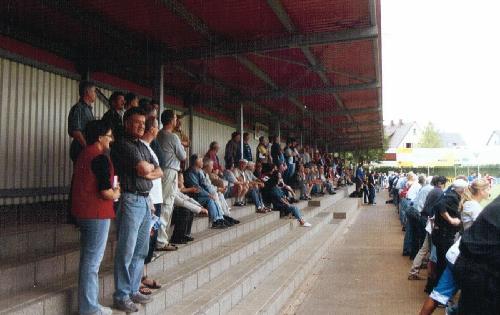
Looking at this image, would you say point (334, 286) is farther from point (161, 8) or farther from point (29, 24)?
point (29, 24)

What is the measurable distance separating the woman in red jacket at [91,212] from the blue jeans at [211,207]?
4.08 metres

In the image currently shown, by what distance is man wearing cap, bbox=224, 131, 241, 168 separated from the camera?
421 inches

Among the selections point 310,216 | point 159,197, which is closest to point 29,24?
point 159,197

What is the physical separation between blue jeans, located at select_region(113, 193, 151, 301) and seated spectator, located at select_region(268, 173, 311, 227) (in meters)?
7.78

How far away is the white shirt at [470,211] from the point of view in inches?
228

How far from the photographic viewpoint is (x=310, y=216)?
13.3m

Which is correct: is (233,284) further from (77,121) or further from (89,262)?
(77,121)

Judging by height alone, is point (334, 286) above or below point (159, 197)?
below

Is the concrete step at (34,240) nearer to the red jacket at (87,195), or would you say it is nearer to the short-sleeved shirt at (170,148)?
the red jacket at (87,195)

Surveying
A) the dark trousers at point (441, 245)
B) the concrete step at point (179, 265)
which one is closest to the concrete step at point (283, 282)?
the concrete step at point (179, 265)

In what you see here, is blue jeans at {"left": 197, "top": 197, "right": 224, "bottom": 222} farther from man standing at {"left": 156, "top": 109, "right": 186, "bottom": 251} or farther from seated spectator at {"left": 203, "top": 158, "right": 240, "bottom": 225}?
man standing at {"left": 156, "top": 109, "right": 186, "bottom": 251}

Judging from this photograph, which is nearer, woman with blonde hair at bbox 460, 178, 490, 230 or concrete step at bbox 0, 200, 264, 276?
concrete step at bbox 0, 200, 264, 276

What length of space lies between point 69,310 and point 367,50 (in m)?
7.41

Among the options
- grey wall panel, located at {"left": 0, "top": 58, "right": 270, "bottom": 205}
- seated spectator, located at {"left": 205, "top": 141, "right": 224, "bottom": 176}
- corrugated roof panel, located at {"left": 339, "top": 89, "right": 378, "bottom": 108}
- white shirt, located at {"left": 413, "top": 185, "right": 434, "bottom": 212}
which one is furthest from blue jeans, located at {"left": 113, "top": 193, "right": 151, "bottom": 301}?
corrugated roof panel, located at {"left": 339, "top": 89, "right": 378, "bottom": 108}
